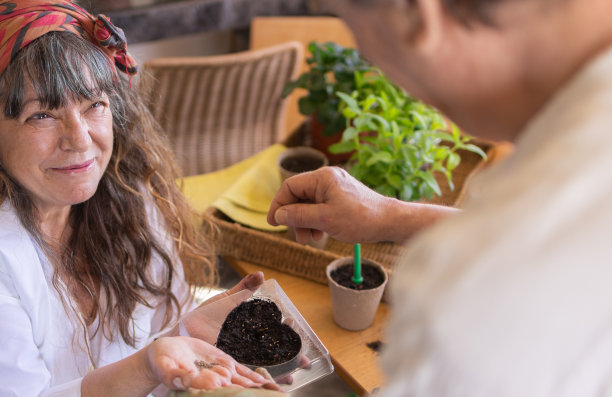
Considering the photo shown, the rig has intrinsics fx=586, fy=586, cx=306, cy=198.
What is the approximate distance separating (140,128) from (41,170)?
0.92 ft

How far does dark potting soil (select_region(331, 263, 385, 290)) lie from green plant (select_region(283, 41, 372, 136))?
48 cm

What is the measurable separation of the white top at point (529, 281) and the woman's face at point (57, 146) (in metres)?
0.82

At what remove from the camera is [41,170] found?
41.7 inches

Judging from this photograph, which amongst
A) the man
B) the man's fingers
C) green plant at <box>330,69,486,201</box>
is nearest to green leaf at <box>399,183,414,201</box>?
green plant at <box>330,69,486,201</box>

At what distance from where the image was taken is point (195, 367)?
0.89 meters

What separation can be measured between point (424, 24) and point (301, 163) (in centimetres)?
113

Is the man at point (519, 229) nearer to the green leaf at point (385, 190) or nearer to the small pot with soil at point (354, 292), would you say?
the small pot with soil at point (354, 292)

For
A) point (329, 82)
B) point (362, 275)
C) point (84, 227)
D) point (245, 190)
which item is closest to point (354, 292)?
point (362, 275)

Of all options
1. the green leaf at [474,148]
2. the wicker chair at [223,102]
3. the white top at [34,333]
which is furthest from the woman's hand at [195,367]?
the wicker chair at [223,102]

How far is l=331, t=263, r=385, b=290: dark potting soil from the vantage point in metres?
1.22

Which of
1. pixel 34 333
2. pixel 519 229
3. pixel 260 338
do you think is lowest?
pixel 34 333

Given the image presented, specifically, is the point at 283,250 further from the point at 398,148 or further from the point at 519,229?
the point at 519,229

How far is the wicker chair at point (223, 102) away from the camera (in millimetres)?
2066

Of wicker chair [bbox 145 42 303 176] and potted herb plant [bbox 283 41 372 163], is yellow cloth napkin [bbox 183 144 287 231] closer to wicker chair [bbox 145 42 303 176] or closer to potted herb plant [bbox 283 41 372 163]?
potted herb plant [bbox 283 41 372 163]
